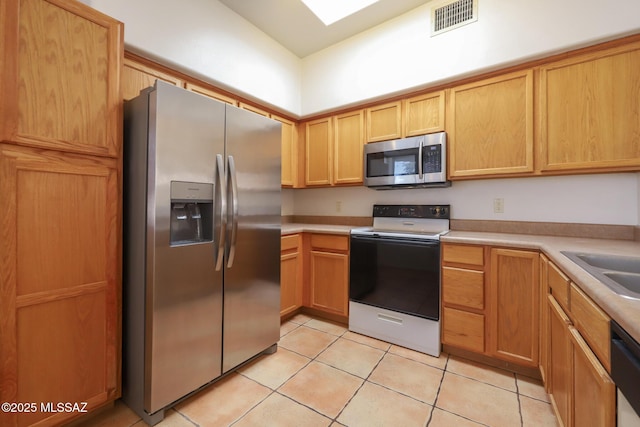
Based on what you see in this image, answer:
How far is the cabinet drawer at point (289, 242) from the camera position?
245 centimetres

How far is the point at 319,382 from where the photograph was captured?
176 centimetres

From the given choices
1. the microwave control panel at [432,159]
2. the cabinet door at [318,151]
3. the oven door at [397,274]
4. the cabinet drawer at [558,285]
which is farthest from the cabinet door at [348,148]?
the cabinet drawer at [558,285]

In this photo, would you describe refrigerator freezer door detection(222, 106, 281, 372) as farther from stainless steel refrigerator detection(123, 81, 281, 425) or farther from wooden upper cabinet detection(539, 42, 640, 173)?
wooden upper cabinet detection(539, 42, 640, 173)

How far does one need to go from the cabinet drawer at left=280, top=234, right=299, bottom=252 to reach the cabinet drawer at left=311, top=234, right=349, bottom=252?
6.9 inches

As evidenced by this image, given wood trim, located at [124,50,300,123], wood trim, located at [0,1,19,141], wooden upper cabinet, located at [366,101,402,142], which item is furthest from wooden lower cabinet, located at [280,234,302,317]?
wood trim, located at [0,1,19,141]

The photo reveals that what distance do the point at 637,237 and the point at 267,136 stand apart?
8.42 feet

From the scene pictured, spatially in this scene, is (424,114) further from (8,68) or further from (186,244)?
(8,68)

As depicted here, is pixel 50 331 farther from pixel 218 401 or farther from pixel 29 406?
pixel 218 401

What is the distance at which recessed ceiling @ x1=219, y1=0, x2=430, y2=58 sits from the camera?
2.32 metres

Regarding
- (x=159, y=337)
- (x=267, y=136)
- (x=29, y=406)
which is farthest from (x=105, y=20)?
(x=29, y=406)

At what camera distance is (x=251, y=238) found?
6.08 feet

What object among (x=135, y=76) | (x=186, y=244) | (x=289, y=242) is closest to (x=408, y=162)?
(x=289, y=242)

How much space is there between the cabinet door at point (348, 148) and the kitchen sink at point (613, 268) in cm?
179

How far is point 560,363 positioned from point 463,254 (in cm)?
81
